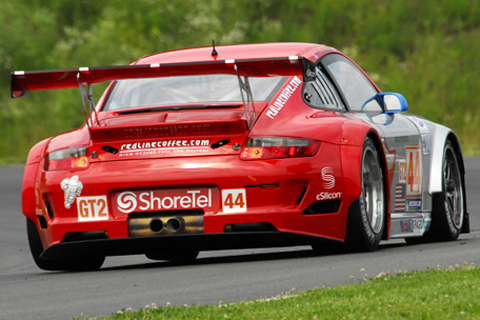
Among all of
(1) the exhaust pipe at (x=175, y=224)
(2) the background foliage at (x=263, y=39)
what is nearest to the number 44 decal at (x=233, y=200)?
(1) the exhaust pipe at (x=175, y=224)

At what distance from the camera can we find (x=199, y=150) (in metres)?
6.58

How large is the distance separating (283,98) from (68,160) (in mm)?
1415

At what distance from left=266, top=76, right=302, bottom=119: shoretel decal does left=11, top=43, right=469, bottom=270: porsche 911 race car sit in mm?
10

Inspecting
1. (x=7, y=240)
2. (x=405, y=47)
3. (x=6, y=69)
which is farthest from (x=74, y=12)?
(x=7, y=240)

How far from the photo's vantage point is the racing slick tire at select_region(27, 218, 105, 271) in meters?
7.14

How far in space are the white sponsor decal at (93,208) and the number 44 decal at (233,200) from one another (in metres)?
0.73

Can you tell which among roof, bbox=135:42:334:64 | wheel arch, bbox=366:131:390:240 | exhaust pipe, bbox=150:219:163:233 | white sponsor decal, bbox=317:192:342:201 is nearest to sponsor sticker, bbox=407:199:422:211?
wheel arch, bbox=366:131:390:240

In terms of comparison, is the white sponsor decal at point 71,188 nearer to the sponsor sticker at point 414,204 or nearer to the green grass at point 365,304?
the green grass at point 365,304

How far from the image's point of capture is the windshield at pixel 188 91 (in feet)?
23.2

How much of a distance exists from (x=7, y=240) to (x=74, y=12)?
29.2m

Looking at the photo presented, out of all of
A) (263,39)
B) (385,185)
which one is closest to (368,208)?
(385,185)

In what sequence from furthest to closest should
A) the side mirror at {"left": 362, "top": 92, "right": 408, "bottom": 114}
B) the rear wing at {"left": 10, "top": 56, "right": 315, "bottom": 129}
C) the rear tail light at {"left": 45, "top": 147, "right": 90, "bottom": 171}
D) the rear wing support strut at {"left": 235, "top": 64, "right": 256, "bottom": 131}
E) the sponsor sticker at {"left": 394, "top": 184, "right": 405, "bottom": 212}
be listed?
the side mirror at {"left": 362, "top": 92, "right": 408, "bottom": 114}, the sponsor sticker at {"left": 394, "top": 184, "right": 405, "bottom": 212}, the rear tail light at {"left": 45, "top": 147, "right": 90, "bottom": 171}, the rear wing support strut at {"left": 235, "top": 64, "right": 256, "bottom": 131}, the rear wing at {"left": 10, "top": 56, "right": 315, "bottom": 129}

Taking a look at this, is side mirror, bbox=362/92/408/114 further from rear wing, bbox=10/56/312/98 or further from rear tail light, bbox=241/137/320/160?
rear wing, bbox=10/56/312/98

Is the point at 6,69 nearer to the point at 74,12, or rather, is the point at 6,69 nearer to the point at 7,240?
the point at 74,12
